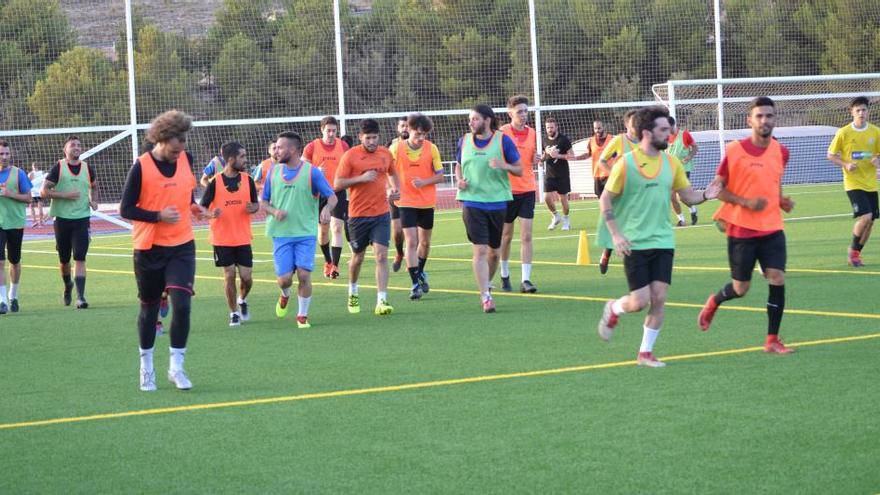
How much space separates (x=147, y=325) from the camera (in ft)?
32.3

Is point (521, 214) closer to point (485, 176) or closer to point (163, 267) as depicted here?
point (485, 176)

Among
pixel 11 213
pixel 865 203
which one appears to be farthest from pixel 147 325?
pixel 865 203

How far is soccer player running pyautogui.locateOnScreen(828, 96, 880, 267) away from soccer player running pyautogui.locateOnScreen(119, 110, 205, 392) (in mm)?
9912

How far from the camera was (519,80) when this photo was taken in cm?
3684

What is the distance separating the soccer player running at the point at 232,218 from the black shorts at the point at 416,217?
2234 mm

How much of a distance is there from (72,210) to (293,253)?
164 inches

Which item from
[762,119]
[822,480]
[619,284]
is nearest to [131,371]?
[762,119]

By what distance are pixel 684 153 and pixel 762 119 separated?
1397 cm

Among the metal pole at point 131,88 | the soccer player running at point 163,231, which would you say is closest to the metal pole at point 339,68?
the metal pole at point 131,88

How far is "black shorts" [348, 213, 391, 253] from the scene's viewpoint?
48.3 ft

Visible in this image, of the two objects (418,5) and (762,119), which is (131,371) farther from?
(418,5)

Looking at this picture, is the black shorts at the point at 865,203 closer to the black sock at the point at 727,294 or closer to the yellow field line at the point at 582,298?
the yellow field line at the point at 582,298

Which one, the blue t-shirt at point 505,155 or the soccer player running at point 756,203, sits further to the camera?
the blue t-shirt at point 505,155

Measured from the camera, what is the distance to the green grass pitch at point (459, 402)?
6902mm
